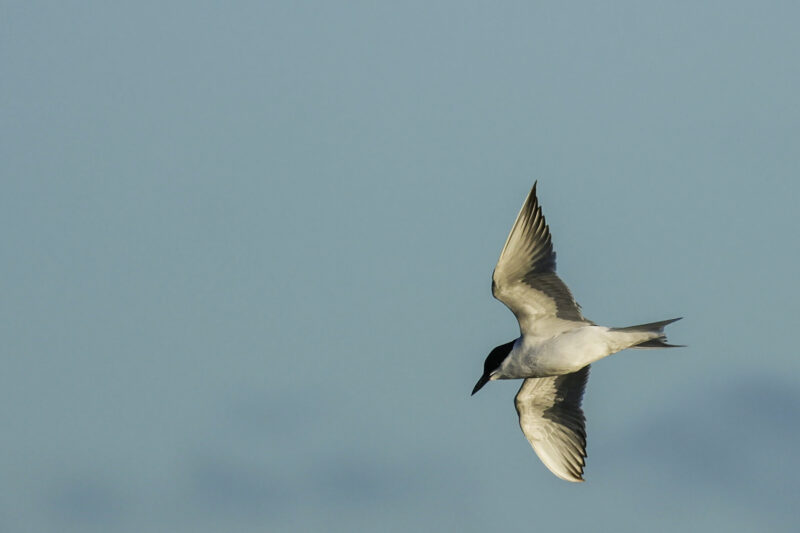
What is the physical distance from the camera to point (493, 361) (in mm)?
22391

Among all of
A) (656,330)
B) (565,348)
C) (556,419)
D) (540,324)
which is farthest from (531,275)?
(556,419)

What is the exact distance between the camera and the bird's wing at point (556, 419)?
23969 mm

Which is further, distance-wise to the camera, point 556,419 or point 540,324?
point 556,419

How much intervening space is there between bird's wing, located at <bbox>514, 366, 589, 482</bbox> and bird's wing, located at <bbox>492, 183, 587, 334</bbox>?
285 cm

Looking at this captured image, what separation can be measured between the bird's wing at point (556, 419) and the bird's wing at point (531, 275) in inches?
112

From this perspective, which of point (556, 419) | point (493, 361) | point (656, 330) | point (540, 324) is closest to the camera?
point (656, 330)

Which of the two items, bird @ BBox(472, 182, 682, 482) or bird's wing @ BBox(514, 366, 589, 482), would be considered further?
bird's wing @ BBox(514, 366, 589, 482)

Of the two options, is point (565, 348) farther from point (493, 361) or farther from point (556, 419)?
point (556, 419)

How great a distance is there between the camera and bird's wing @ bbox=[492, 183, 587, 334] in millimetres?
20406

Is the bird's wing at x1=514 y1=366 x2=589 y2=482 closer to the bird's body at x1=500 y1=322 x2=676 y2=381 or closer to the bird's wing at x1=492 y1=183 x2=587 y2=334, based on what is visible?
the bird's body at x1=500 y1=322 x2=676 y2=381

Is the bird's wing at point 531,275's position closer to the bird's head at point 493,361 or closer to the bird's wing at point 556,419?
the bird's head at point 493,361

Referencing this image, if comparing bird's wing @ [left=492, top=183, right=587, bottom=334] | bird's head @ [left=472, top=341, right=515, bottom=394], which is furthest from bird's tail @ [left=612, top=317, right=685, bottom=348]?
bird's head @ [left=472, top=341, right=515, bottom=394]

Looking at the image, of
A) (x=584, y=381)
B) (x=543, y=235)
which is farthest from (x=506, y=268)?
(x=584, y=381)

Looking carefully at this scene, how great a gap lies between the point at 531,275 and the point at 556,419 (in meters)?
4.27
